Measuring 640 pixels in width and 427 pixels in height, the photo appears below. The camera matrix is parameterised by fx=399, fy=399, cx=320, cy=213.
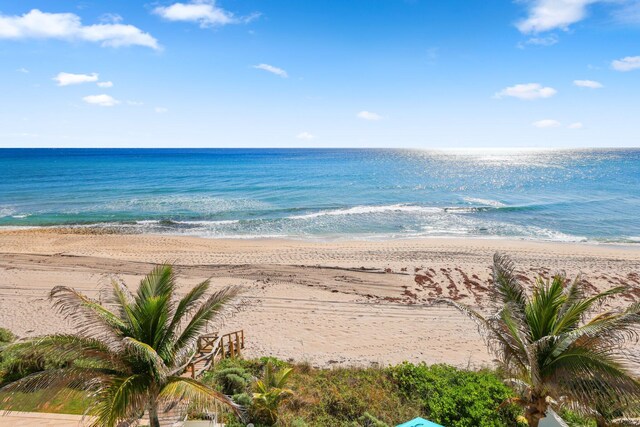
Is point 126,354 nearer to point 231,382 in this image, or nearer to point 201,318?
point 201,318

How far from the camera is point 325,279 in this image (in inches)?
857

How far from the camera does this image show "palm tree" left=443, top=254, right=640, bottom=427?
627 cm

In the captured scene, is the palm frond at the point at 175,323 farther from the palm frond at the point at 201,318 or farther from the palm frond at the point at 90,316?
the palm frond at the point at 90,316

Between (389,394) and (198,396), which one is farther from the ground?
(198,396)

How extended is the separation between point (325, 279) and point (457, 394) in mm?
11796

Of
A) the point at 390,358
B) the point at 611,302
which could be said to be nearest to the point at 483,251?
the point at 611,302

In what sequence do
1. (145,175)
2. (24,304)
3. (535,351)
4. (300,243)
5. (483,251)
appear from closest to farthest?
1. (535,351)
2. (24,304)
3. (483,251)
4. (300,243)
5. (145,175)

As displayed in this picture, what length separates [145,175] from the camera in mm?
75438

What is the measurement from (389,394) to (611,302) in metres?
14.1

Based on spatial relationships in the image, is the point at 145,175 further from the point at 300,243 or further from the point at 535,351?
the point at 535,351

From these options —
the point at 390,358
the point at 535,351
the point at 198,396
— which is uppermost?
the point at 535,351

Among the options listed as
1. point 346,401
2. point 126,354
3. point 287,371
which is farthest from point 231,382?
point 126,354

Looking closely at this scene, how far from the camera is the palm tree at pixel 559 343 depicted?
20.6ft

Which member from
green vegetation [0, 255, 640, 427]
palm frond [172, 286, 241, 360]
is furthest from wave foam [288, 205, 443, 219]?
palm frond [172, 286, 241, 360]
